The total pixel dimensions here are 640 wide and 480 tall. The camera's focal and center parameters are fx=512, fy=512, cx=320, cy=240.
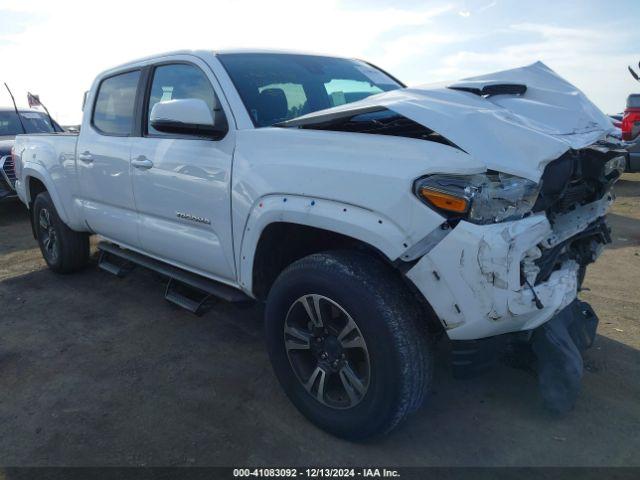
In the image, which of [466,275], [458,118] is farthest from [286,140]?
[466,275]

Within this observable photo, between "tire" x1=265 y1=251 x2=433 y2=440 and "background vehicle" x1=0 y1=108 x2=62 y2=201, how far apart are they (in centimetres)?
750

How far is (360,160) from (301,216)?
0.41m

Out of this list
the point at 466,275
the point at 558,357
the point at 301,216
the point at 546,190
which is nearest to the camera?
the point at 466,275

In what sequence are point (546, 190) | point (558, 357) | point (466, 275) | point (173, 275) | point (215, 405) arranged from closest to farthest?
point (466, 275)
point (546, 190)
point (558, 357)
point (215, 405)
point (173, 275)

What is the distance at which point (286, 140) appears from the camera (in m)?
2.58

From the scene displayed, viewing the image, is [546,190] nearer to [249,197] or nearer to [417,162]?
[417,162]

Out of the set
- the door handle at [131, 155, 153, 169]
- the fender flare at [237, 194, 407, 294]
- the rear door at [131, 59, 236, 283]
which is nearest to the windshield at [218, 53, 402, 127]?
the rear door at [131, 59, 236, 283]

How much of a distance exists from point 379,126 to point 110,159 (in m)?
2.30

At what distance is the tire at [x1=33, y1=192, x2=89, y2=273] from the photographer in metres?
5.05

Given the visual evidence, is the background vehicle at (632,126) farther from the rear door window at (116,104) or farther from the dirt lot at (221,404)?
the rear door window at (116,104)

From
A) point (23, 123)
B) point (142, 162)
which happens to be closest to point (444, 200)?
point (142, 162)

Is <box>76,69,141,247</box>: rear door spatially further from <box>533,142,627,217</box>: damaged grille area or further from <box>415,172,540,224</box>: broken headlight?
<box>533,142,627,217</box>: damaged grille area

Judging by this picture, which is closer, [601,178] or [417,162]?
[417,162]

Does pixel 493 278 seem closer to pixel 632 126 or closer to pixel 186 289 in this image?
pixel 186 289
